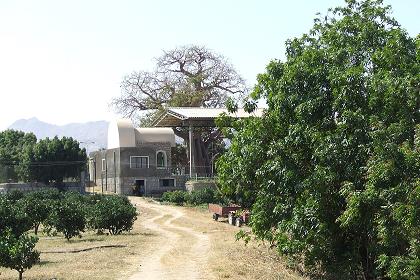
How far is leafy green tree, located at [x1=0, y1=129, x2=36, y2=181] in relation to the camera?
6469 centimetres

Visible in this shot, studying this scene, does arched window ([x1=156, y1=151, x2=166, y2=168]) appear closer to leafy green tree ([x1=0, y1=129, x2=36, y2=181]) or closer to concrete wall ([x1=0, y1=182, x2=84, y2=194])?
concrete wall ([x1=0, y1=182, x2=84, y2=194])

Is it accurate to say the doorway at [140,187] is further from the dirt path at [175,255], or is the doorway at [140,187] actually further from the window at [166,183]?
the dirt path at [175,255]

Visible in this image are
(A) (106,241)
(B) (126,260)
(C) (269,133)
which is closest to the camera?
(C) (269,133)

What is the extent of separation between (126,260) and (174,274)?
3.11m

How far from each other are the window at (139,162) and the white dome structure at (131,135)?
49.7 inches

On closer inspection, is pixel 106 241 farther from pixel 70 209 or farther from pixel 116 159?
pixel 116 159

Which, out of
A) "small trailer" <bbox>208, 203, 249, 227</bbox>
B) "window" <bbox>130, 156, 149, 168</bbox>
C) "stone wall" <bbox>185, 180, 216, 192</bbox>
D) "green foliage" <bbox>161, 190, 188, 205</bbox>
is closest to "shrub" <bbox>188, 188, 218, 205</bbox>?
"green foliage" <bbox>161, 190, 188, 205</bbox>

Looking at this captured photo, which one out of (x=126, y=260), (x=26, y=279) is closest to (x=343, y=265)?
(x=126, y=260)

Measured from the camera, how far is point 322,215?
53.4 ft

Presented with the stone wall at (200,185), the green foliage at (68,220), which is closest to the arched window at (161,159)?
the stone wall at (200,185)

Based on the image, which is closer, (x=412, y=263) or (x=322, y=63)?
(x=412, y=263)

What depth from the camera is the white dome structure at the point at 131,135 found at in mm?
58562

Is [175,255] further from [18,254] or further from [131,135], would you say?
[131,135]

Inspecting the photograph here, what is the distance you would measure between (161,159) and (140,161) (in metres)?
2.56
